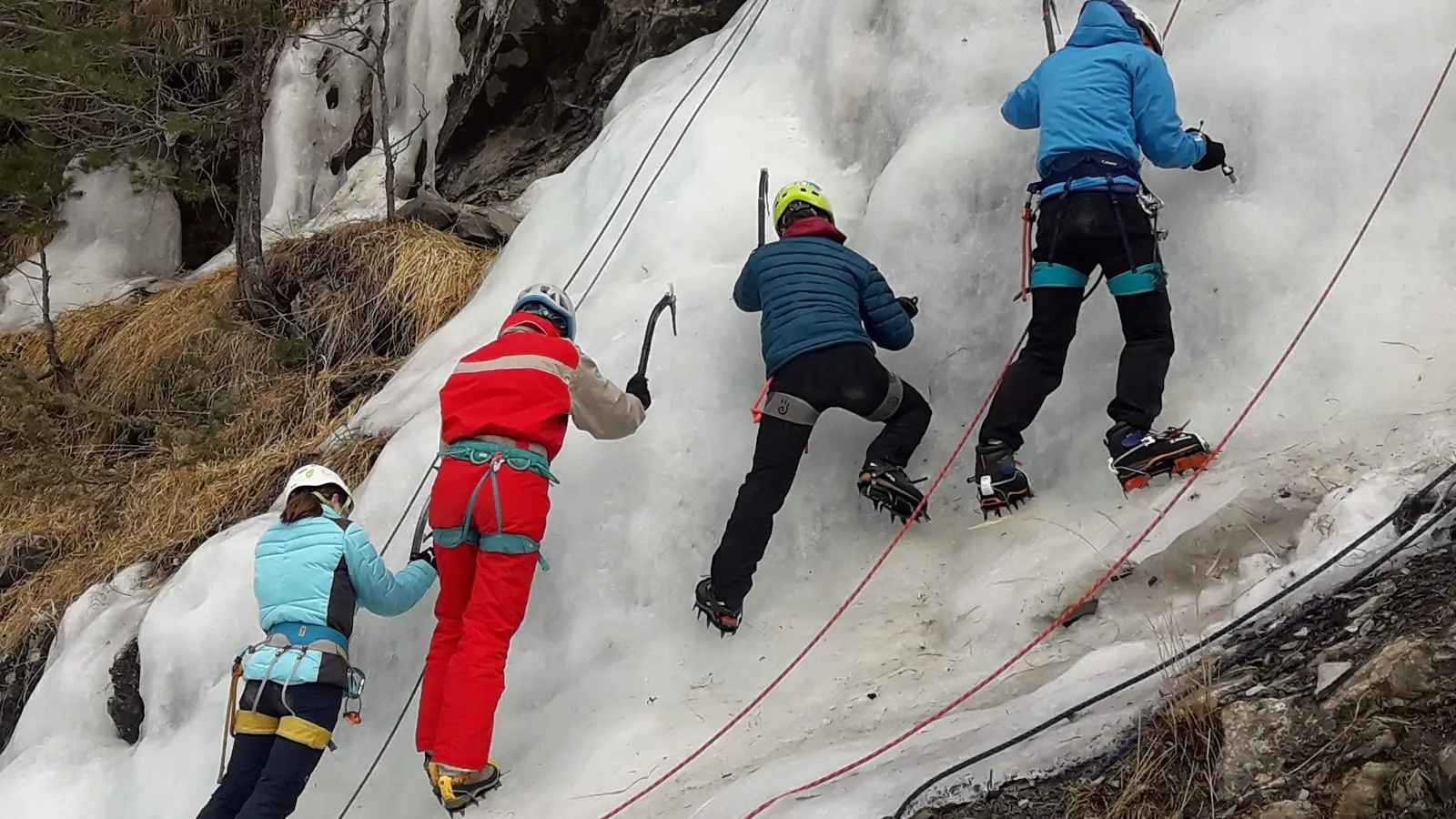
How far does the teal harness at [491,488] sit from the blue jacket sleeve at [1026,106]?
2332 mm

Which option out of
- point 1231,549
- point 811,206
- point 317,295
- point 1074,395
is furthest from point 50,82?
point 1231,549

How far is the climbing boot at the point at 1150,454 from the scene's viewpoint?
11.7 feet

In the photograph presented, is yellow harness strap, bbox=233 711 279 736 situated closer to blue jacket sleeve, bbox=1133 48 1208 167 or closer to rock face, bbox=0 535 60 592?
rock face, bbox=0 535 60 592

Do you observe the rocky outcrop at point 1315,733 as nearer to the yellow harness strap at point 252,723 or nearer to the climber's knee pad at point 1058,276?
the climber's knee pad at point 1058,276

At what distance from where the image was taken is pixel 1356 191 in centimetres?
399

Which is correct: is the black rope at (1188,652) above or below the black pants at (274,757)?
above

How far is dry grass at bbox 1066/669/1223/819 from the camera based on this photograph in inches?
88.6

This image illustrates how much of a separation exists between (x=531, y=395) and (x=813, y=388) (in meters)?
1.04

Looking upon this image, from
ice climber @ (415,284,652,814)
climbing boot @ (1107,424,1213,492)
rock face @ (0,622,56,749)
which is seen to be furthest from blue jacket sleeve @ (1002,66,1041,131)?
rock face @ (0,622,56,749)

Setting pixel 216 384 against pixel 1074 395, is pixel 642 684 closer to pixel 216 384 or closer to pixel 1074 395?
pixel 1074 395

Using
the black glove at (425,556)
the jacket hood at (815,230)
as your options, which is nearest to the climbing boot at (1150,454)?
the jacket hood at (815,230)

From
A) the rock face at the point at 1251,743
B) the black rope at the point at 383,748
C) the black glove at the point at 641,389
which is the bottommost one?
the black rope at the point at 383,748

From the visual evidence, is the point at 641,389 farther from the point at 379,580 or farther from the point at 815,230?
the point at 379,580

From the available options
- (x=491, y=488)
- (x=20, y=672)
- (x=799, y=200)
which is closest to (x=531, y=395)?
(x=491, y=488)
